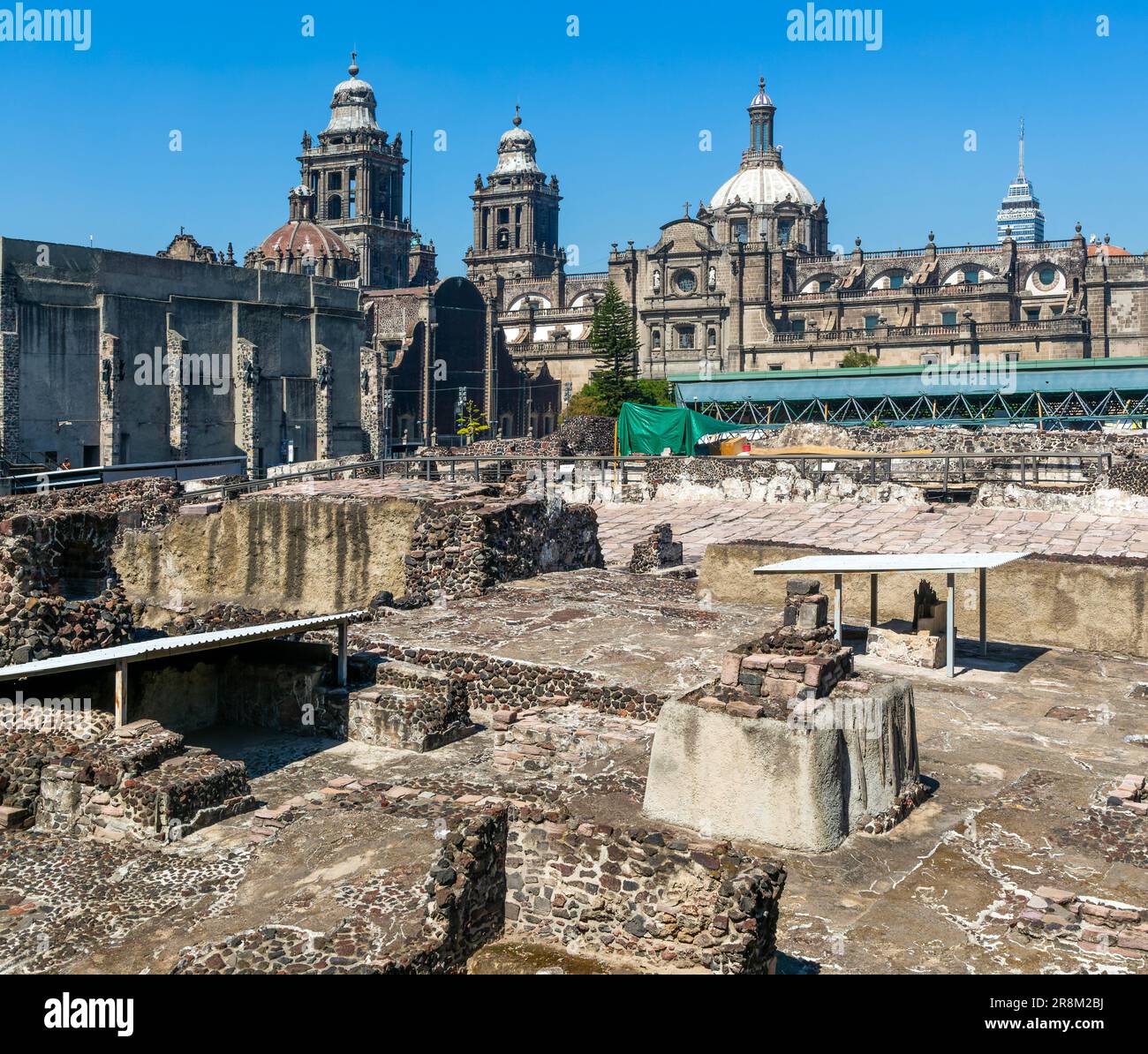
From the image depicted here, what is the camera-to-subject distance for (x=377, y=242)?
81438 millimetres

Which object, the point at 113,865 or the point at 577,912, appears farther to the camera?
the point at 113,865

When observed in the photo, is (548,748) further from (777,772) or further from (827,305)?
(827,305)

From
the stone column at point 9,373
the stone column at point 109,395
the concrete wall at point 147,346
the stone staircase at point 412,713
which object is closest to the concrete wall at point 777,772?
the stone staircase at point 412,713

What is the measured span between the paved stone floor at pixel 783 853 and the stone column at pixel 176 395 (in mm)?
33014

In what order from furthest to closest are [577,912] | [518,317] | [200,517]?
[518,317] < [200,517] < [577,912]

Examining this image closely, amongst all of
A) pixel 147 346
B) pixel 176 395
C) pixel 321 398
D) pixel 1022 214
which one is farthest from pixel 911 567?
pixel 1022 214

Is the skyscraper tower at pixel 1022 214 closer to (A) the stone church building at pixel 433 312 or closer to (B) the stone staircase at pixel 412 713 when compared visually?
(A) the stone church building at pixel 433 312

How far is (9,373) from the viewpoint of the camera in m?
37.2

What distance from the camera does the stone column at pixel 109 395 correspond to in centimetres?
3973

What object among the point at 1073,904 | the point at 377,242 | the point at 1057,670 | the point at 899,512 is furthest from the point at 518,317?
the point at 1073,904

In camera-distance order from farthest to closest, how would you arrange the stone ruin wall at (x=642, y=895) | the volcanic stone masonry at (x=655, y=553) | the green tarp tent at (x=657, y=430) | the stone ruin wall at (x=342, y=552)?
the green tarp tent at (x=657, y=430) → the volcanic stone masonry at (x=655, y=553) → the stone ruin wall at (x=342, y=552) → the stone ruin wall at (x=642, y=895)

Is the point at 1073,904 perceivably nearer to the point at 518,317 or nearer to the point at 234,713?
the point at 234,713

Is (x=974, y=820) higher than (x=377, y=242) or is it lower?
lower

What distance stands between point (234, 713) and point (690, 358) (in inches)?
2449
